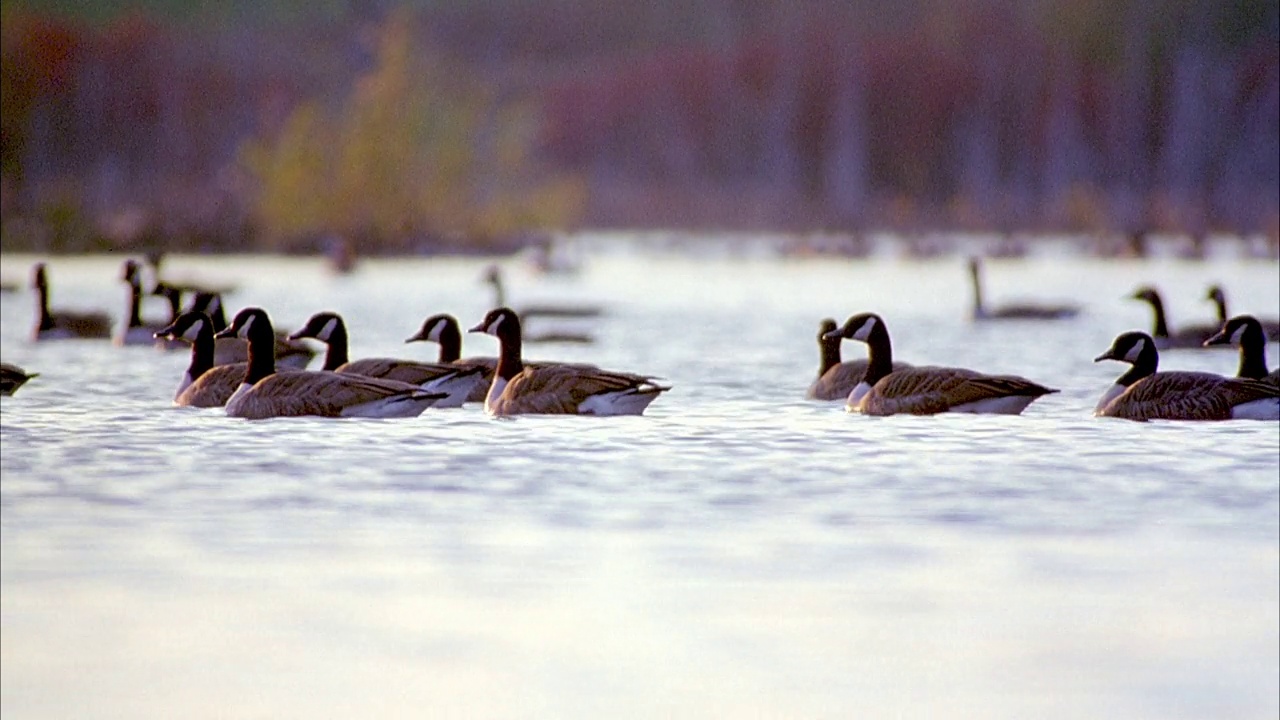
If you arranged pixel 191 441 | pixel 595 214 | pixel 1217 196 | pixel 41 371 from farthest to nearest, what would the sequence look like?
pixel 595 214, pixel 1217 196, pixel 41 371, pixel 191 441

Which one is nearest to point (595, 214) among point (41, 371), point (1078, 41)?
point (1078, 41)

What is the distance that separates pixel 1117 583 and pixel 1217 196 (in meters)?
79.0

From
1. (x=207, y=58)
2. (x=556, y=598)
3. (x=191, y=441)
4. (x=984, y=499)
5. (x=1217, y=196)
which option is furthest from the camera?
(x=207, y=58)

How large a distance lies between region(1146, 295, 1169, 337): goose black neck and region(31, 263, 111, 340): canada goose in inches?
444

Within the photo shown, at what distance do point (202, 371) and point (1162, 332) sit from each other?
10.8 meters

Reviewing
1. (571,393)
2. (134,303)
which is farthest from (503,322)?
(134,303)

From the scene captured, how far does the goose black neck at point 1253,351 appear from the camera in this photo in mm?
16234

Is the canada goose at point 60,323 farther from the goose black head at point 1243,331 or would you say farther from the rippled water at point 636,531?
the goose black head at point 1243,331

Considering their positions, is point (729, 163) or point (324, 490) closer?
point (324, 490)

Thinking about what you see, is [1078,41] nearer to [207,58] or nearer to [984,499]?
[207,58]

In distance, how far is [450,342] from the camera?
676 inches

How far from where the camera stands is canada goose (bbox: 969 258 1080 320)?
27438 mm

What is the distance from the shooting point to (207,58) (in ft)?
389

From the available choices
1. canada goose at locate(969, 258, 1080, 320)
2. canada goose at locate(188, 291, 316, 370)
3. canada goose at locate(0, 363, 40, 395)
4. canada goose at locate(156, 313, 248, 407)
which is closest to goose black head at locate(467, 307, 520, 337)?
canada goose at locate(156, 313, 248, 407)
